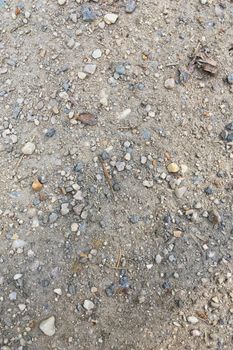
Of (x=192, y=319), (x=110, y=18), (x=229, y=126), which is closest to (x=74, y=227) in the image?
(x=192, y=319)

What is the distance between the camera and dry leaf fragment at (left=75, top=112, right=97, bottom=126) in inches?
103

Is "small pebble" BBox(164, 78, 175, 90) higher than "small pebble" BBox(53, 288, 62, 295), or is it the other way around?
"small pebble" BBox(164, 78, 175, 90)

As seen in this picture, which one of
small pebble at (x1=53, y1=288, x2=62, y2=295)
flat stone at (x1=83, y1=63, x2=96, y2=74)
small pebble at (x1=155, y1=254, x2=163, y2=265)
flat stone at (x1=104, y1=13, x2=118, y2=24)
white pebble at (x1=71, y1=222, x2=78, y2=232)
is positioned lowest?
small pebble at (x1=53, y1=288, x2=62, y2=295)

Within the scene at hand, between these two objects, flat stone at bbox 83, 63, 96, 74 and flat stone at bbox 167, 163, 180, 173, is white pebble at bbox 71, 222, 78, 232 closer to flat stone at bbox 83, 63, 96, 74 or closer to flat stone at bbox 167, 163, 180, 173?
flat stone at bbox 167, 163, 180, 173

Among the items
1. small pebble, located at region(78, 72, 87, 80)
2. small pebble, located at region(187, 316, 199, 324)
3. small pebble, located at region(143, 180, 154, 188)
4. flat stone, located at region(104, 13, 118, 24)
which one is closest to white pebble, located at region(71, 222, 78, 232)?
small pebble, located at region(143, 180, 154, 188)

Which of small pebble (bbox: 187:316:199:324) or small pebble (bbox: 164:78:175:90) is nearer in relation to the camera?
small pebble (bbox: 187:316:199:324)

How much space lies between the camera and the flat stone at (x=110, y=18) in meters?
2.77

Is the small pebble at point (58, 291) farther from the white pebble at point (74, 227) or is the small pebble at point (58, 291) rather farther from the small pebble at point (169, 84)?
the small pebble at point (169, 84)

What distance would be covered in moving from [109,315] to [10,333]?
478 millimetres

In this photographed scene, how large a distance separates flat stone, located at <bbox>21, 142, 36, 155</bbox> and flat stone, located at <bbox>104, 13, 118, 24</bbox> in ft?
2.62

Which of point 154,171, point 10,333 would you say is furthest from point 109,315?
point 154,171

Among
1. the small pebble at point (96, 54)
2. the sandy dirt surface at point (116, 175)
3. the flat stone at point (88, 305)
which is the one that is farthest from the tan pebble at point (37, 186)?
the small pebble at point (96, 54)

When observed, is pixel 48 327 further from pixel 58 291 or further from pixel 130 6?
pixel 130 6

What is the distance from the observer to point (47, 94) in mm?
2699
